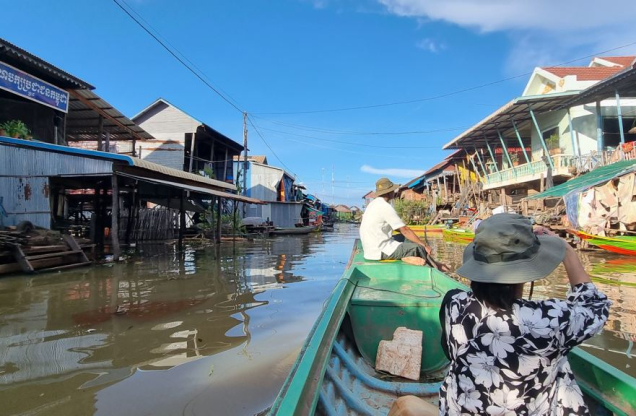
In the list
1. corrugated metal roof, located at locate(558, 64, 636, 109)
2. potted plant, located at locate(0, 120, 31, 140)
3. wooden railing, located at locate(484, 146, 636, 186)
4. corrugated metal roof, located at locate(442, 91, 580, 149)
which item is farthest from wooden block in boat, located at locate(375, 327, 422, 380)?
corrugated metal roof, located at locate(442, 91, 580, 149)

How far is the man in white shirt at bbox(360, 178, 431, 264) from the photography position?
15.0ft

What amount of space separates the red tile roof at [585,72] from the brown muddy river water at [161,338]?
1424 cm

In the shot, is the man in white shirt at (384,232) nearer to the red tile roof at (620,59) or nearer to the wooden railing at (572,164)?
the wooden railing at (572,164)

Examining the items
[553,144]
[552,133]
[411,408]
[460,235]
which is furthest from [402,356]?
[552,133]

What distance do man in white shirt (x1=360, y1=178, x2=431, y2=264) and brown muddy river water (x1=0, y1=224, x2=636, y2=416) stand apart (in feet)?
4.10

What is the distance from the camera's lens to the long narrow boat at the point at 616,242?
9.24m

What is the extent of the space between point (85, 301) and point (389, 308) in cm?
468

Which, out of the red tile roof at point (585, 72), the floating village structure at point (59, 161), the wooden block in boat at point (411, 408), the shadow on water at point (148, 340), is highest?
the red tile roof at point (585, 72)

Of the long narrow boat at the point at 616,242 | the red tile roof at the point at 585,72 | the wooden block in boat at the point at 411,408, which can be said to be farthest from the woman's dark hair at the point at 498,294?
the red tile roof at the point at 585,72

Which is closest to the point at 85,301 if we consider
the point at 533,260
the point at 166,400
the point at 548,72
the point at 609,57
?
the point at 166,400

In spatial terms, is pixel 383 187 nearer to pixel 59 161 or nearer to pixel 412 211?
pixel 59 161

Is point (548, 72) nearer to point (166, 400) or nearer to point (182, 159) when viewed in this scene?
point (182, 159)

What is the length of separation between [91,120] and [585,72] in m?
22.9

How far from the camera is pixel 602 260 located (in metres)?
9.60
